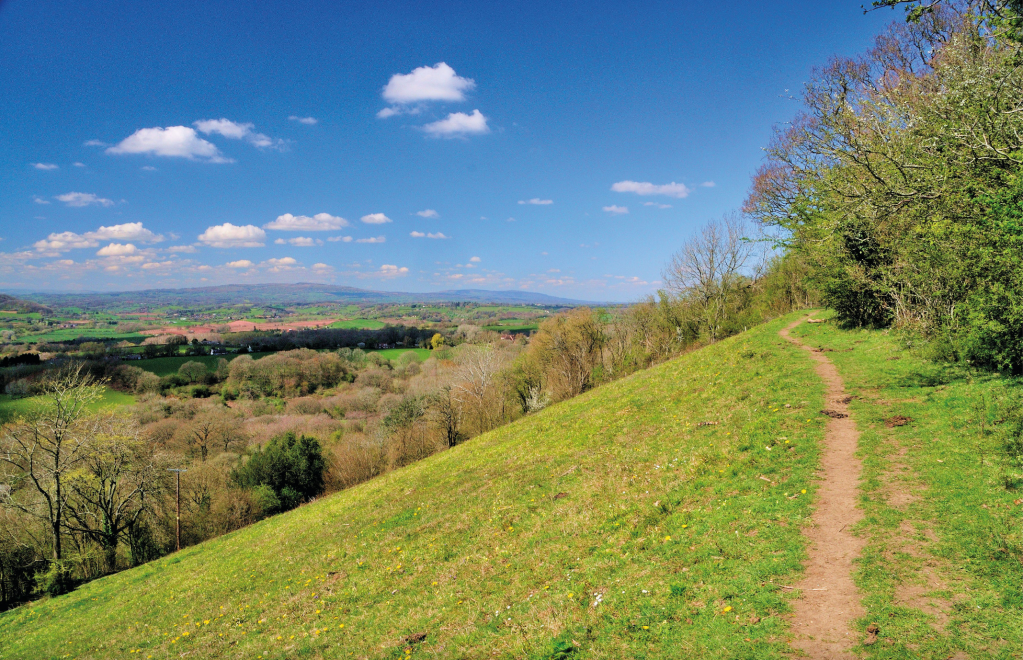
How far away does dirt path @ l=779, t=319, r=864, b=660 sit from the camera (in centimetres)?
598

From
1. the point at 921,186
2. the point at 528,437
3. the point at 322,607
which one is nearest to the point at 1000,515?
the point at 921,186

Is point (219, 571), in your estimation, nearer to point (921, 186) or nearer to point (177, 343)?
point (921, 186)

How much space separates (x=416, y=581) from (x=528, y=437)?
12.5 metres

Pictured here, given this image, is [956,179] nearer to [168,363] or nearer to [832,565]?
[832,565]

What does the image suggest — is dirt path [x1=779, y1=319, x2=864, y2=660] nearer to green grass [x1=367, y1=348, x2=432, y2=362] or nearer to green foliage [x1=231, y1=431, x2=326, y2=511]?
green foliage [x1=231, y1=431, x2=326, y2=511]

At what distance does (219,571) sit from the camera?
19.1 meters

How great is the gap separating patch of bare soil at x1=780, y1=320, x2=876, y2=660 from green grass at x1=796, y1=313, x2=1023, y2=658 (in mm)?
219

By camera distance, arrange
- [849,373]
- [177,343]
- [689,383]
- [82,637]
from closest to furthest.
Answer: [82,637] → [849,373] → [689,383] → [177,343]

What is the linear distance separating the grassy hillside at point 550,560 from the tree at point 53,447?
11.6 meters

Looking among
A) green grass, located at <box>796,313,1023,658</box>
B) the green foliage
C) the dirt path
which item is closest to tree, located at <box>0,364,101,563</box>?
the green foliage

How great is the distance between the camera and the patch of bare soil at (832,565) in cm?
598

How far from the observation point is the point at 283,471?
49750 mm

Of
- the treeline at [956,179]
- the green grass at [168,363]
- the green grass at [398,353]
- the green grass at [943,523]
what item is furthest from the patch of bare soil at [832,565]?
the green grass at [168,363]

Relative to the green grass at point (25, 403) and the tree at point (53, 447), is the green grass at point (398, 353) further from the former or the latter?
the tree at point (53, 447)
